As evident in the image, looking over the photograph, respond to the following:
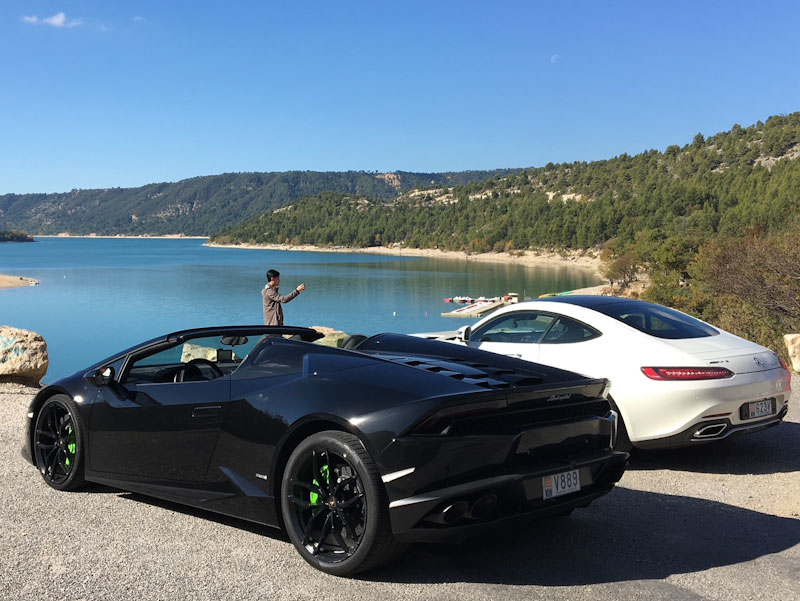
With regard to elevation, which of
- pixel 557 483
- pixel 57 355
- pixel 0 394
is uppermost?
pixel 557 483

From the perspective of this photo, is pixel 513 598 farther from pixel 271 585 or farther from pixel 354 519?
pixel 271 585

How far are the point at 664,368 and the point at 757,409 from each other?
2.92ft

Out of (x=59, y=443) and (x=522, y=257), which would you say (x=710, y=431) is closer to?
(x=59, y=443)

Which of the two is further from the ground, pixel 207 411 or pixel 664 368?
pixel 207 411

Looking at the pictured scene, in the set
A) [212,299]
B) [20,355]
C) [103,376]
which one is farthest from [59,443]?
[212,299]

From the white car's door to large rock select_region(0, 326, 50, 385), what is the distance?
302 inches

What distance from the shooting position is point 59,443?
5480 mm

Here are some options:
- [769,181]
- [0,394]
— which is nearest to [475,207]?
[769,181]

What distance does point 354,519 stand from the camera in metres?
3.76

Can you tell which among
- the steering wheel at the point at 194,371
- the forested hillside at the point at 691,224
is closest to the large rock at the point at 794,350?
the forested hillside at the point at 691,224

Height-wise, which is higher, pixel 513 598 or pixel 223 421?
pixel 223 421

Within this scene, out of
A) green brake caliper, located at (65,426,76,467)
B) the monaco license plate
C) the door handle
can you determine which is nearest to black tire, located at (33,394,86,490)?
green brake caliper, located at (65,426,76,467)

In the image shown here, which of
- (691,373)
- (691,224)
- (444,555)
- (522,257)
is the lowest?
(522,257)

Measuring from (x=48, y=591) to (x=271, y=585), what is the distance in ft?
3.49
